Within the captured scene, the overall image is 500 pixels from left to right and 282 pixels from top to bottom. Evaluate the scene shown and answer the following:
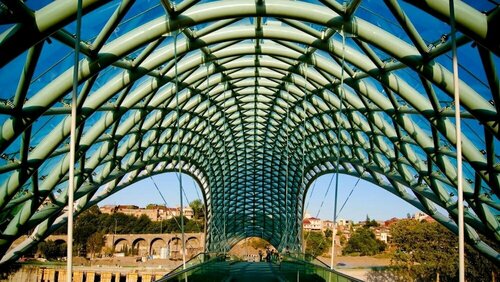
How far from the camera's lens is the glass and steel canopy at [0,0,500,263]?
13680 millimetres

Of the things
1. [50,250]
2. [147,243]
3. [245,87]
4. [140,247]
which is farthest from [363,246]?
[245,87]

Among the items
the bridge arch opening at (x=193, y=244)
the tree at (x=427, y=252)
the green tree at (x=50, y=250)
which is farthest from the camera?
the bridge arch opening at (x=193, y=244)

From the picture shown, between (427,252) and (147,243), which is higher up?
(427,252)

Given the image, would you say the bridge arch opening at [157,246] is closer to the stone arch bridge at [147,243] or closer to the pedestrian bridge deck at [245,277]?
the stone arch bridge at [147,243]

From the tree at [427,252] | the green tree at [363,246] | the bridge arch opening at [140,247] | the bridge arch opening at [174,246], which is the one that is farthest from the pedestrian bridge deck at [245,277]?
the bridge arch opening at [140,247]

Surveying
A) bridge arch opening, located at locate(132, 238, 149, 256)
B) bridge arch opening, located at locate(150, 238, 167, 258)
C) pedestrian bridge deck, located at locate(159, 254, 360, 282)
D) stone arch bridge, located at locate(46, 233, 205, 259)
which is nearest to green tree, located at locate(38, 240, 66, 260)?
stone arch bridge, located at locate(46, 233, 205, 259)

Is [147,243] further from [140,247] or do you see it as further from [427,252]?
[427,252]

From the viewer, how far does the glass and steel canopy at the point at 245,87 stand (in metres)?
13.7

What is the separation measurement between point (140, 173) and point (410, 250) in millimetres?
35394

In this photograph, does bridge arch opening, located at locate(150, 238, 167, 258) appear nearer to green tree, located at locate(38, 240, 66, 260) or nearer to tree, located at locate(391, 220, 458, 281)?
green tree, located at locate(38, 240, 66, 260)

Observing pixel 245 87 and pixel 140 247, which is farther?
pixel 140 247

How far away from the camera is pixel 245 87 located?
108 feet

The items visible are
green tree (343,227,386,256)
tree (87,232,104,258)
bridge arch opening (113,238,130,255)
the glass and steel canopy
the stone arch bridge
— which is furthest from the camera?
bridge arch opening (113,238,130,255)

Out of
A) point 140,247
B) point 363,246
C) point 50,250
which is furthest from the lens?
point 140,247
